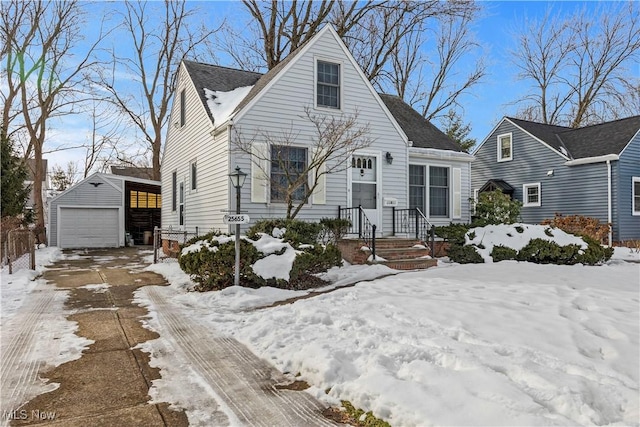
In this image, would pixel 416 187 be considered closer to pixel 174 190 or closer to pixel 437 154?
pixel 437 154

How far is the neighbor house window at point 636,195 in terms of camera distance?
16.3m

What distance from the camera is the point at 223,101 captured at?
11766mm

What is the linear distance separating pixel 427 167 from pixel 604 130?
A: 422 inches

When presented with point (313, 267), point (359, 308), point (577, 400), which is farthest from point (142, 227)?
point (577, 400)

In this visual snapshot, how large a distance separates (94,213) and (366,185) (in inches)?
570

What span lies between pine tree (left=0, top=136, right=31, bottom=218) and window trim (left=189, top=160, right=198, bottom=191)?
7.76 metres

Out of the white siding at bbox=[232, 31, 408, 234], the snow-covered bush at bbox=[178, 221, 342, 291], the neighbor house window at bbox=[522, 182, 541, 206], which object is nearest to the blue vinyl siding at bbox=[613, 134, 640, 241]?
the neighbor house window at bbox=[522, 182, 541, 206]

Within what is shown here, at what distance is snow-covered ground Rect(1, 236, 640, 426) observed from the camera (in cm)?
276

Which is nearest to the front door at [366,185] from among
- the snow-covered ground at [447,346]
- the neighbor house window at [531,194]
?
the snow-covered ground at [447,346]

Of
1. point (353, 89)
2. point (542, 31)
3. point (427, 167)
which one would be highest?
point (542, 31)

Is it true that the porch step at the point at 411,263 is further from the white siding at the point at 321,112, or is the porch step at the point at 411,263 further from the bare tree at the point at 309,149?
the bare tree at the point at 309,149

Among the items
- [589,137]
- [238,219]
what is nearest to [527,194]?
[589,137]

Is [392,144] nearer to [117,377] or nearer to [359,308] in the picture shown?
[359,308]

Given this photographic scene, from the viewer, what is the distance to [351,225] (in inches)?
413
